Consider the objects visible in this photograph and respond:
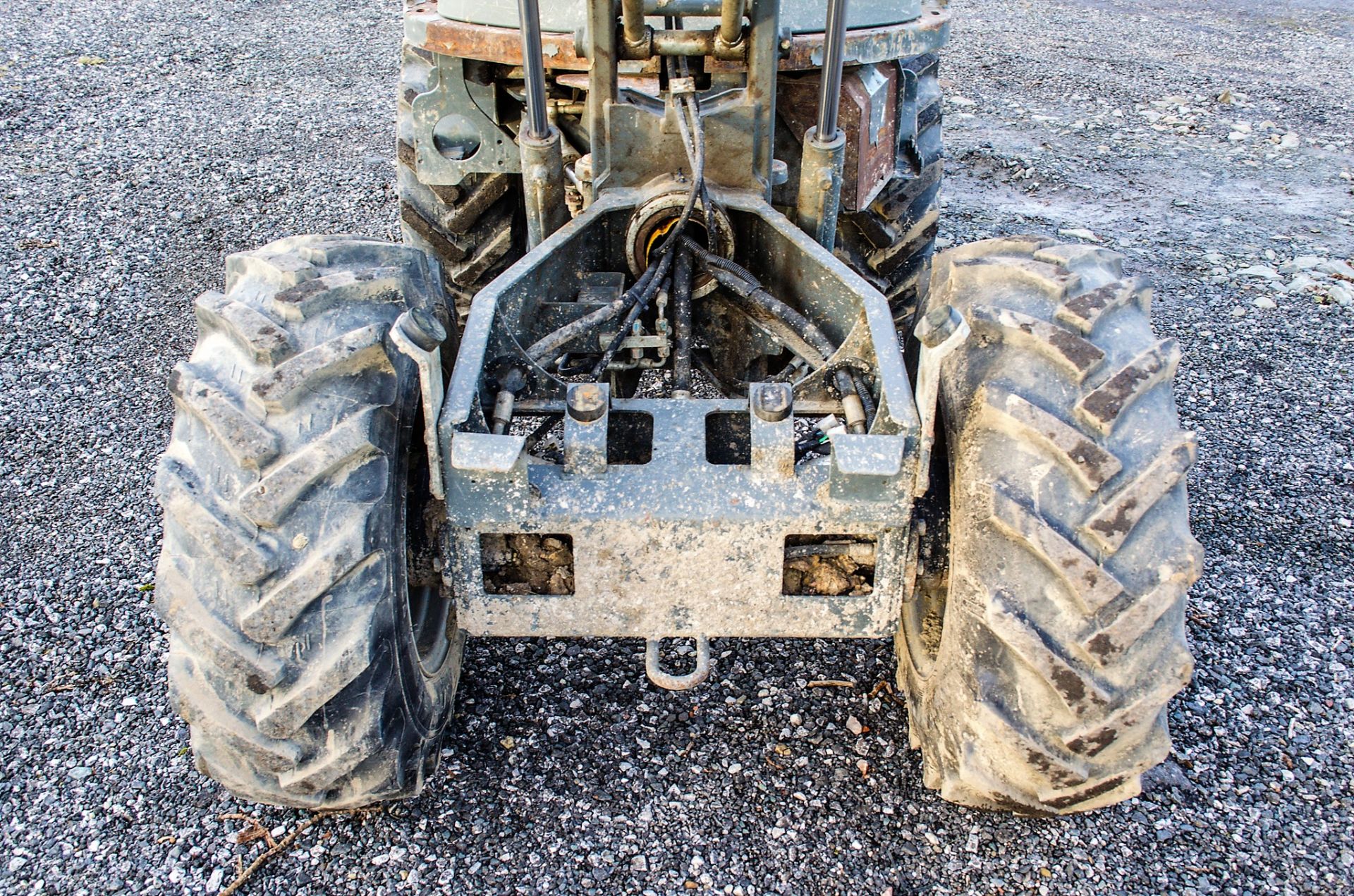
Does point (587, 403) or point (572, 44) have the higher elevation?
point (572, 44)

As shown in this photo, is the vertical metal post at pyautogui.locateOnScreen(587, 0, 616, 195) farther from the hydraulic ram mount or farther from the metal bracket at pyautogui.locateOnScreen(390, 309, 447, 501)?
the metal bracket at pyautogui.locateOnScreen(390, 309, 447, 501)

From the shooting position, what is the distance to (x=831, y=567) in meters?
2.60

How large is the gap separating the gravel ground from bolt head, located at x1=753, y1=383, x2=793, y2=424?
1120 millimetres

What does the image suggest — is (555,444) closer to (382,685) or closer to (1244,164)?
(382,685)

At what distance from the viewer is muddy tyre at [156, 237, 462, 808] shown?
217 cm

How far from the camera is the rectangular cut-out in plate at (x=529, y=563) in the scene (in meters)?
2.58

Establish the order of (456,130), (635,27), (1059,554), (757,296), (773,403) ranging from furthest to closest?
1. (456,130)
2. (757,296)
3. (635,27)
4. (773,403)
5. (1059,554)

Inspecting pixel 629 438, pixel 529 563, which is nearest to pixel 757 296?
pixel 629 438

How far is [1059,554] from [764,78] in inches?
63.3

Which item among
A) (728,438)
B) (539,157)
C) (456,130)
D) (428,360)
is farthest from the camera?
(456,130)

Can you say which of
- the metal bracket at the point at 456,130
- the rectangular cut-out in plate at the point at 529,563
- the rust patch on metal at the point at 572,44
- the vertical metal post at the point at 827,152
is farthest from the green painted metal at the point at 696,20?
the rectangular cut-out in plate at the point at 529,563

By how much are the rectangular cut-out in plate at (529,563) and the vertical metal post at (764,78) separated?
1.30 metres

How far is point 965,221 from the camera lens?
6.43 m

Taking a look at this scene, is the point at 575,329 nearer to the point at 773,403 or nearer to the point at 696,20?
the point at 773,403
